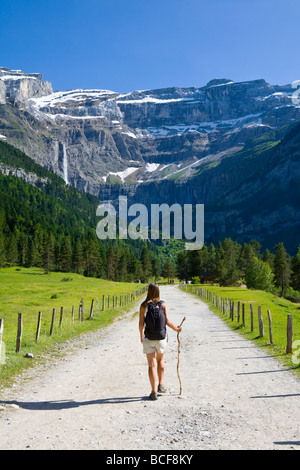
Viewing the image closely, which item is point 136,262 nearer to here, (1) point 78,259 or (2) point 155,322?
(1) point 78,259

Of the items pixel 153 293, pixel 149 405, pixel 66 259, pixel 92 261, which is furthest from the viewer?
pixel 92 261

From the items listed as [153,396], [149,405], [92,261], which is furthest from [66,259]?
[149,405]

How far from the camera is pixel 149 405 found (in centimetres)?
1035

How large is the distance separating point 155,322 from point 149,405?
2229 millimetres

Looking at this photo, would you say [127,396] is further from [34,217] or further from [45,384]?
[34,217]

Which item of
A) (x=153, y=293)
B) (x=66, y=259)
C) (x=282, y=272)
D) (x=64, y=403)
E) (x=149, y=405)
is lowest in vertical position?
(x=64, y=403)

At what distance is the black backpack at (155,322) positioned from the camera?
11125 millimetres

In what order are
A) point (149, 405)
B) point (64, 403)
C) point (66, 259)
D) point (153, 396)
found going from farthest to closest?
point (66, 259), point (153, 396), point (64, 403), point (149, 405)

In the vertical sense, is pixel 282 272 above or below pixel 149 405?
above

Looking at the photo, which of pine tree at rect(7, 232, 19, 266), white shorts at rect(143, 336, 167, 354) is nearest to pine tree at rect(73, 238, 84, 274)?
pine tree at rect(7, 232, 19, 266)

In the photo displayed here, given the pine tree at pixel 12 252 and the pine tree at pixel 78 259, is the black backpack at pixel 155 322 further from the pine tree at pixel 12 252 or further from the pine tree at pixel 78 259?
the pine tree at pixel 78 259

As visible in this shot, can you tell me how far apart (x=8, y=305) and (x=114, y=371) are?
37721 mm
